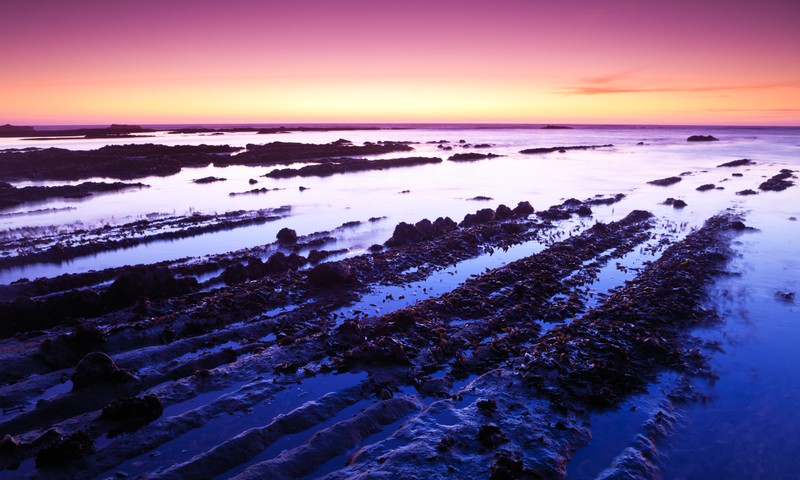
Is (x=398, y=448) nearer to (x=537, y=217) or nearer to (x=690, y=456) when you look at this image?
(x=690, y=456)

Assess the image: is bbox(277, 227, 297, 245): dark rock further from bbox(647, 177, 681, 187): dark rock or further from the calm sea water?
bbox(647, 177, 681, 187): dark rock

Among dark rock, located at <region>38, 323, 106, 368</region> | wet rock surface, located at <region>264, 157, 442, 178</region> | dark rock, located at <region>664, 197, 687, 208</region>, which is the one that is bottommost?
dark rock, located at <region>38, 323, 106, 368</region>

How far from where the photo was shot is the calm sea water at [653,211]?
25.7 ft

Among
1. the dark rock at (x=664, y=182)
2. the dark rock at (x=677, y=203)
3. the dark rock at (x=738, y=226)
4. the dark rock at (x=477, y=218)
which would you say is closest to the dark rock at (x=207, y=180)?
the dark rock at (x=477, y=218)

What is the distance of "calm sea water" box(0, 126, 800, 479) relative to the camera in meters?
7.82

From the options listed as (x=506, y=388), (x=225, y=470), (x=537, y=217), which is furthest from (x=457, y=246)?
(x=225, y=470)

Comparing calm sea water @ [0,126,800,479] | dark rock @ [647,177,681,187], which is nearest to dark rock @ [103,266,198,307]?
calm sea water @ [0,126,800,479]

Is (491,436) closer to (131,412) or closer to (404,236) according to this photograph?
(131,412)

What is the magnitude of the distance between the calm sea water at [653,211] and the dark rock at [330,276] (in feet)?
15.2

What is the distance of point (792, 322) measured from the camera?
476 inches

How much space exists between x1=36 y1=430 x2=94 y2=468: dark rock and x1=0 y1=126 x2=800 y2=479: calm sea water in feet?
24.2

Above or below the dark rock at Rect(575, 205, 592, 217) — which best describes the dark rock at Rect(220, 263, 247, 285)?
below

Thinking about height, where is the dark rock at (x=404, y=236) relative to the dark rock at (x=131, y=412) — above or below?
above

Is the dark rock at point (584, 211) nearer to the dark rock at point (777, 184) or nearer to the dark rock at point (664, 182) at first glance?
the dark rock at point (664, 182)
